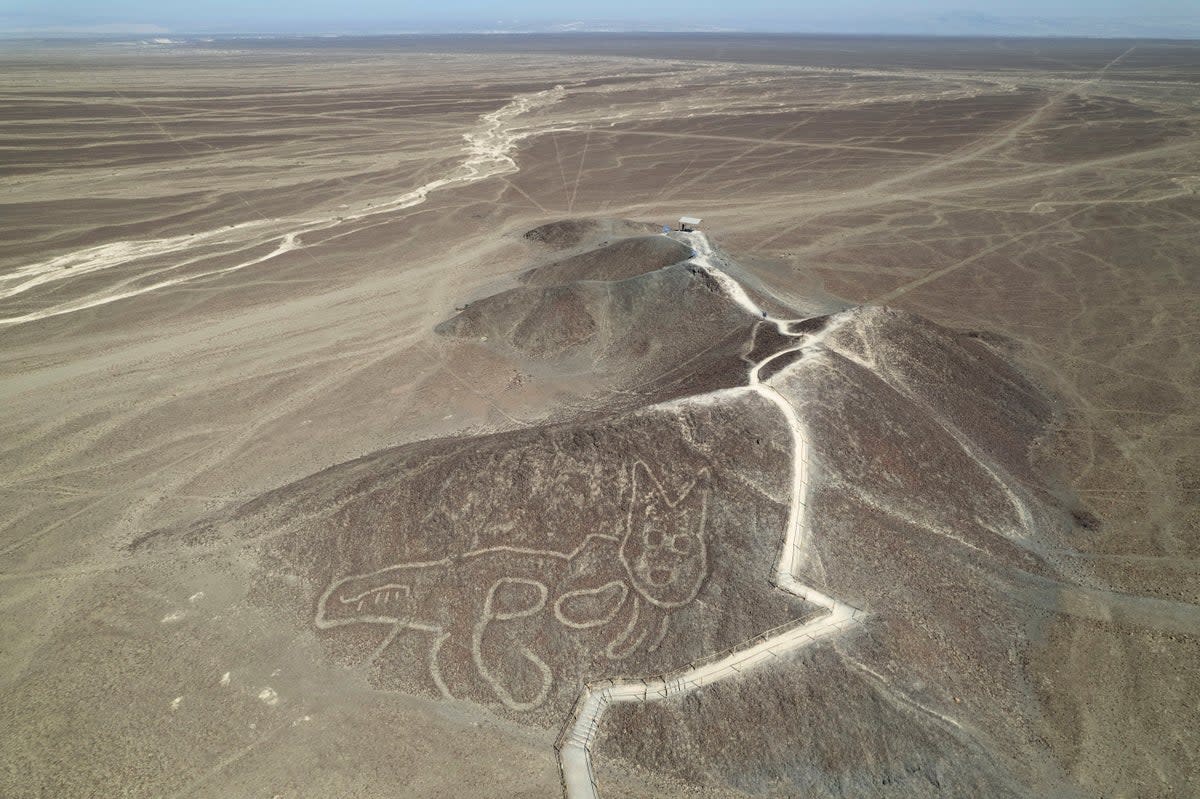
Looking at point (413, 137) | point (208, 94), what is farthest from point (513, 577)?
point (208, 94)

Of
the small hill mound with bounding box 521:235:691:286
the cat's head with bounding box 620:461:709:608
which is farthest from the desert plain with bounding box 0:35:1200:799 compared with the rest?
the small hill mound with bounding box 521:235:691:286

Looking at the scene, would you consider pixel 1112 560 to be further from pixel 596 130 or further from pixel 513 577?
pixel 596 130

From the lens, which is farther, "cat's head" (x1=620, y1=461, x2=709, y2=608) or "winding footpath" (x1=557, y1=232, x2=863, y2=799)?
"cat's head" (x1=620, y1=461, x2=709, y2=608)

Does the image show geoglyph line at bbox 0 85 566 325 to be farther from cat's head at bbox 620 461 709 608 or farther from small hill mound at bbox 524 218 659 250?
cat's head at bbox 620 461 709 608

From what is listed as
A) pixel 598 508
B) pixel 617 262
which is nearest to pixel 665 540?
pixel 598 508

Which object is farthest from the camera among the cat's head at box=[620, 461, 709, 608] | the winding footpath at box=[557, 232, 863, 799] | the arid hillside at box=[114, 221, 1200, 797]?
the cat's head at box=[620, 461, 709, 608]

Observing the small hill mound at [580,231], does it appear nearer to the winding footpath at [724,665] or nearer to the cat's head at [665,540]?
the cat's head at [665,540]
